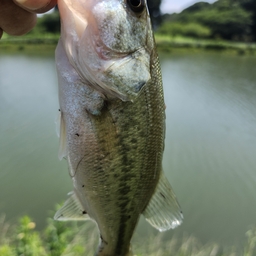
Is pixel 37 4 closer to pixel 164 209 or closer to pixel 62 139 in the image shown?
pixel 62 139

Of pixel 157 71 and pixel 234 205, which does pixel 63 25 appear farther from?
pixel 234 205

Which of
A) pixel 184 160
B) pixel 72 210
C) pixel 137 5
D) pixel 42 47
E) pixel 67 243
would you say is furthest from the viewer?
pixel 42 47

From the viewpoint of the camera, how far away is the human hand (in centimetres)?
98

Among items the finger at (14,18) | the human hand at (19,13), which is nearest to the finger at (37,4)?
the human hand at (19,13)

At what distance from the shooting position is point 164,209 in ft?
4.38

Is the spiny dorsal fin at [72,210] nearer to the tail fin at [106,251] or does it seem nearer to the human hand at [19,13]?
the tail fin at [106,251]

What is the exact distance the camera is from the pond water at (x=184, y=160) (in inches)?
163

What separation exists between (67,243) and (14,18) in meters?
1.90

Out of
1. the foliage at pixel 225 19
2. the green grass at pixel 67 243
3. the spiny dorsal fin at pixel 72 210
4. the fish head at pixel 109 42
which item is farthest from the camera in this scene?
the foliage at pixel 225 19

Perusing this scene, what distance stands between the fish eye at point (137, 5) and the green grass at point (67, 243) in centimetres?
176

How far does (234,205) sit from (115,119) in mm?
4176

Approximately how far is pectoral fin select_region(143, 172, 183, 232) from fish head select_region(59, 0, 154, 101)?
21.1 inches

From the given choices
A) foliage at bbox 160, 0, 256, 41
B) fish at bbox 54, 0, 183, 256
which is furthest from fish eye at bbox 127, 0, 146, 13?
foliage at bbox 160, 0, 256, 41

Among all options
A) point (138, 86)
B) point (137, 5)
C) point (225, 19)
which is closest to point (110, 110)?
point (138, 86)
